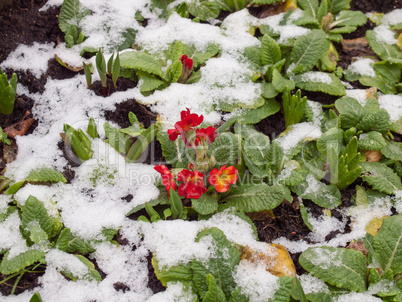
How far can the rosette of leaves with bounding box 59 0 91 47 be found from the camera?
2.51 metres

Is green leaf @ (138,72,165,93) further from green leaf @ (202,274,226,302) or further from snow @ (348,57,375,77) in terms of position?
snow @ (348,57,375,77)

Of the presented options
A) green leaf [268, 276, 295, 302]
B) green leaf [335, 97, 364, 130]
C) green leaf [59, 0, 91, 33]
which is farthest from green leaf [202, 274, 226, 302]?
green leaf [59, 0, 91, 33]

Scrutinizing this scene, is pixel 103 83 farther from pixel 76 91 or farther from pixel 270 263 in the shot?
pixel 270 263

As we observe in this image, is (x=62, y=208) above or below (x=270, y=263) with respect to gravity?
above

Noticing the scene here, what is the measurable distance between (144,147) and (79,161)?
39cm

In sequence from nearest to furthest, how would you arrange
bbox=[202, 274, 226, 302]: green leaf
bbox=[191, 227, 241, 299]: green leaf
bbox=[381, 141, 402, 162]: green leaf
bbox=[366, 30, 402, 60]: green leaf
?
bbox=[202, 274, 226, 302]: green leaf
bbox=[191, 227, 241, 299]: green leaf
bbox=[381, 141, 402, 162]: green leaf
bbox=[366, 30, 402, 60]: green leaf

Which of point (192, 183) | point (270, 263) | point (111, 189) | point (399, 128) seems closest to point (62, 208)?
point (111, 189)

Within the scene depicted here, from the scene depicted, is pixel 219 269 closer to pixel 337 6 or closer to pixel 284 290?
pixel 284 290

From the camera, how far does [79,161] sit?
82.6 inches

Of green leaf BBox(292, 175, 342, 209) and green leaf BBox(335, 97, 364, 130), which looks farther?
green leaf BBox(335, 97, 364, 130)

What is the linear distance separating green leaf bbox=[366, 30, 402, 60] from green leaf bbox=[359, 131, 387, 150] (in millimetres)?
882

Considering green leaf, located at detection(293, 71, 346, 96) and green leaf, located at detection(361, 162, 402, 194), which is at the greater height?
green leaf, located at detection(293, 71, 346, 96)

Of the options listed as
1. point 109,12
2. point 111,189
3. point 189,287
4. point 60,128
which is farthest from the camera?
point 109,12

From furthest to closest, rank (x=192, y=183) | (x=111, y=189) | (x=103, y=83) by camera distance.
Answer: (x=103, y=83) → (x=111, y=189) → (x=192, y=183)
